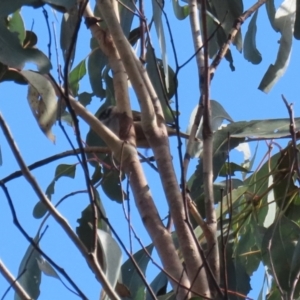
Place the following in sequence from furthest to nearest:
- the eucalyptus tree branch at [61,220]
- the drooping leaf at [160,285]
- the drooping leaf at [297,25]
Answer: the drooping leaf at [297,25]
the drooping leaf at [160,285]
the eucalyptus tree branch at [61,220]

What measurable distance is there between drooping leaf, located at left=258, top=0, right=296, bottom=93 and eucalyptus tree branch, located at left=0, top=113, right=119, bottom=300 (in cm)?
95

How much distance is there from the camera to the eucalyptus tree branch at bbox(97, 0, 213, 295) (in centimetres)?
134

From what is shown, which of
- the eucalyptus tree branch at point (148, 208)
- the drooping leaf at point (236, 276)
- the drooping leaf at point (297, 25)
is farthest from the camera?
the drooping leaf at point (297, 25)

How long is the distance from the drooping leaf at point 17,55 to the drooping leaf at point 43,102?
0.37 feet

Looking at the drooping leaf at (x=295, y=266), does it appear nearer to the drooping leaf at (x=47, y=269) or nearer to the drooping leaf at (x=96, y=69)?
the drooping leaf at (x=47, y=269)

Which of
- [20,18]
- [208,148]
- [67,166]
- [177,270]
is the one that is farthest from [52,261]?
[67,166]

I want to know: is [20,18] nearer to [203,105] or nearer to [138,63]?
[138,63]

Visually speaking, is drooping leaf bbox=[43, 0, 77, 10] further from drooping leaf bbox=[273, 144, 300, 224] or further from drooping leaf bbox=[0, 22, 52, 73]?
drooping leaf bbox=[273, 144, 300, 224]

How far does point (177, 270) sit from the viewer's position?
1334 millimetres

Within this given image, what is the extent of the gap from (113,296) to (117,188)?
1192mm

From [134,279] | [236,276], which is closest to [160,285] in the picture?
[134,279]

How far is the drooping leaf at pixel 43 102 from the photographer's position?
5.17ft

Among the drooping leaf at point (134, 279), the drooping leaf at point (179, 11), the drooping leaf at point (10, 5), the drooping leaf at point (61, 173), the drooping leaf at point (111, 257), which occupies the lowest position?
the drooping leaf at point (134, 279)

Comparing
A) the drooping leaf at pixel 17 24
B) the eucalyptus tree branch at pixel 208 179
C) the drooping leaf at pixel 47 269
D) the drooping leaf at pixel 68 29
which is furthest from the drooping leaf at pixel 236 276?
the drooping leaf at pixel 17 24
